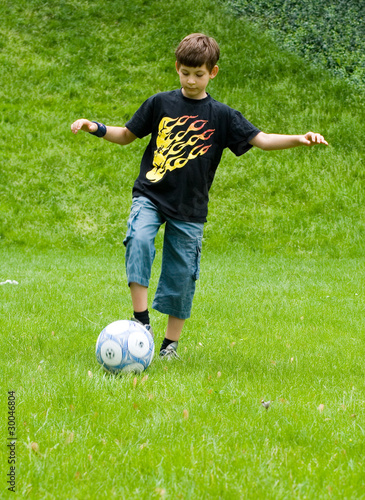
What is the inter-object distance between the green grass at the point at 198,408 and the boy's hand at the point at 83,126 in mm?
1720

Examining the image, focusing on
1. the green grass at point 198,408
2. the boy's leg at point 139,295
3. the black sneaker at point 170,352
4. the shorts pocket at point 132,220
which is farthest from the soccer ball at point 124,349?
the shorts pocket at point 132,220

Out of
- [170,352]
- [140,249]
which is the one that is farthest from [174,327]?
[140,249]

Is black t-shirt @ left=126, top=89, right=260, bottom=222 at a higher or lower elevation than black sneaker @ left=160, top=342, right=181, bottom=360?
higher

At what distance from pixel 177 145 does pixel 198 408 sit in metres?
2.19

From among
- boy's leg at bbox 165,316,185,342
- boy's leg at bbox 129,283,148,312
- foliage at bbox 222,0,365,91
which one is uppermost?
foliage at bbox 222,0,365,91

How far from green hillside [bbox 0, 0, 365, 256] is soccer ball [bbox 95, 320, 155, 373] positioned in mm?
9405

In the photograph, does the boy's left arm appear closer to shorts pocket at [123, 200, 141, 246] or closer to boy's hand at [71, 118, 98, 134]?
shorts pocket at [123, 200, 141, 246]

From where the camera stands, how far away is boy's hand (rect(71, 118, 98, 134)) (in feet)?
14.8

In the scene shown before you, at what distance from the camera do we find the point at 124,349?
3.98 m

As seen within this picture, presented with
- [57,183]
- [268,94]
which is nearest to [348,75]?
[268,94]

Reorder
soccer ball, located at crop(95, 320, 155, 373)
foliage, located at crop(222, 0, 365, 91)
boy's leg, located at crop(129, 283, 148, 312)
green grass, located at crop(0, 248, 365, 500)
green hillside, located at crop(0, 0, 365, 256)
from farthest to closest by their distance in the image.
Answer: foliage, located at crop(222, 0, 365, 91) → green hillside, located at crop(0, 0, 365, 256) → boy's leg, located at crop(129, 283, 148, 312) → soccer ball, located at crop(95, 320, 155, 373) → green grass, located at crop(0, 248, 365, 500)

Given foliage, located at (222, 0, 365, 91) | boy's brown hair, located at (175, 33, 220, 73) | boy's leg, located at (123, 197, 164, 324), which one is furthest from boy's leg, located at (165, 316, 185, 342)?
foliage, located at (222, 0, 365, 91)

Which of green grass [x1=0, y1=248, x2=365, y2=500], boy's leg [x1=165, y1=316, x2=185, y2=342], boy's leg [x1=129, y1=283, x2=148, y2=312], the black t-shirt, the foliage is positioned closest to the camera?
green grass [x1=0, y1=248, x2=365, y2=500]

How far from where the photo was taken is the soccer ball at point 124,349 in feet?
13.1
